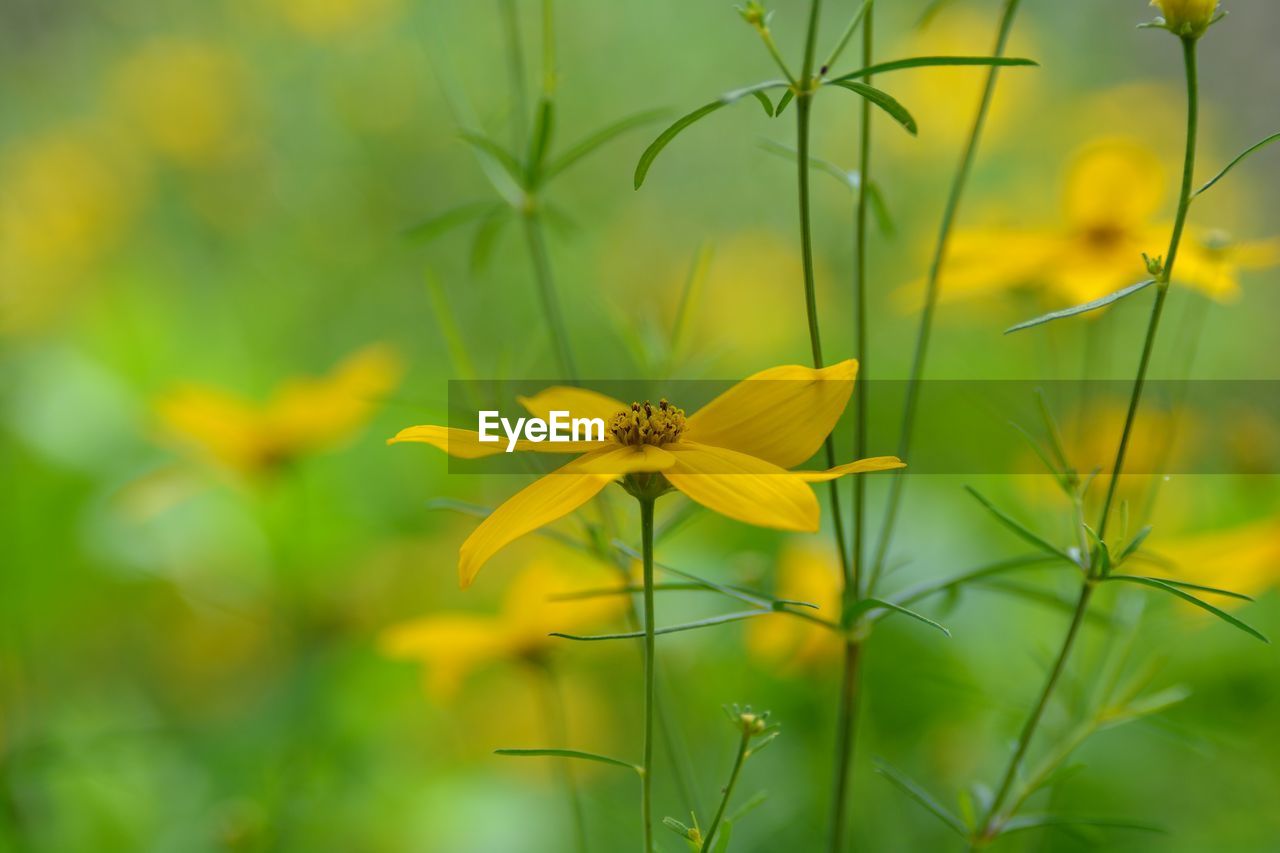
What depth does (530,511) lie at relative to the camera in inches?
13.1

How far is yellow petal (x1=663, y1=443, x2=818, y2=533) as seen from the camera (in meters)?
0.31

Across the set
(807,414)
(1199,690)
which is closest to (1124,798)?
(1199,690)

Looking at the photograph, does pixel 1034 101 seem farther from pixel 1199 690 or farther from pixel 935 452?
pixel 1199 690

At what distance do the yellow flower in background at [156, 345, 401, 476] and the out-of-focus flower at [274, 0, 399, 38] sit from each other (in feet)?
3.66

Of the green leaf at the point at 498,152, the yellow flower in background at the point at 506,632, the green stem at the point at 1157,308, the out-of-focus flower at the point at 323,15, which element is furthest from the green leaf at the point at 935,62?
the out-of-focus flower at the point at 323,15

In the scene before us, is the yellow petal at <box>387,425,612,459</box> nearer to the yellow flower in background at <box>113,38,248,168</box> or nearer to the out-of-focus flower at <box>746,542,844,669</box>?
the out-of-focus flower at <box>746,542,844,669</box>

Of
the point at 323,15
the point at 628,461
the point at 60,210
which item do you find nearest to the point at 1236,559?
the point at 628,461

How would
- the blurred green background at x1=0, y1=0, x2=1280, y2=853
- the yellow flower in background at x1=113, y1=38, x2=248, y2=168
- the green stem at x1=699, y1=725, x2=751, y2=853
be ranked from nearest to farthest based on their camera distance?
the green stem at x1=699, y1=725, x2=751, y2=853 < the blurred green background at x1=0, y1=0, x2=1280, y2=853 < the yellow flower in background at x1=113, y1=38, x2=248, y2=168

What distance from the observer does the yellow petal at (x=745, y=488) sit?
0.31 meters

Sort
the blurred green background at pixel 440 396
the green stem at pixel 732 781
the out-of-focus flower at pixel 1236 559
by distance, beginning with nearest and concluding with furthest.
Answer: the green stem at pixel 732 781 < the out-of-focus flower at pixel 1236 559 < the blurred green background at pixel 440 396

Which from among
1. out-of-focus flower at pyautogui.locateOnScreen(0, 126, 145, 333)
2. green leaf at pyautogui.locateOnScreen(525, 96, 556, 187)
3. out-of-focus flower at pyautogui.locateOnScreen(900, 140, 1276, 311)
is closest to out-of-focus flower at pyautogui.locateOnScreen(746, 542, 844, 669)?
out-of-focus flower at pyautogui.locateOnScreen(900, 140, 1276, 311)

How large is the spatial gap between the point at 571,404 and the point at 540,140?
0.38ft

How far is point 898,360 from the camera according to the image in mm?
1358
